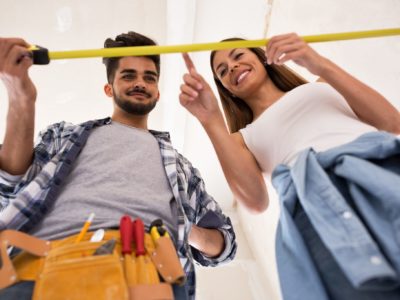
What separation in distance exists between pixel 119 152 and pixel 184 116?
1367 millimetres

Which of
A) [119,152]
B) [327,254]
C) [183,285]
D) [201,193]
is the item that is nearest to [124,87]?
[119,152]

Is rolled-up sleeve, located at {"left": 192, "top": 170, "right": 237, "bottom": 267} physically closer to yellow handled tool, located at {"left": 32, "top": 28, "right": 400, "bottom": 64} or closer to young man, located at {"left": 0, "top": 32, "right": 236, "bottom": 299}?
young man, located at {"left": 0, "top": 32, "right": 236, "bottom": 299}

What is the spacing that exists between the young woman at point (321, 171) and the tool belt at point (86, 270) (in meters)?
0.22

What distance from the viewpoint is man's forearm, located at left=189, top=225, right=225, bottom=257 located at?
913mm

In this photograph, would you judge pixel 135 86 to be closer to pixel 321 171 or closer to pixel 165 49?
pixel 165 49

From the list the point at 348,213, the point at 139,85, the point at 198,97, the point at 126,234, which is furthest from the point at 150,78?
the point at 348,213

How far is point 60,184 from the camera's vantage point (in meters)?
0.71

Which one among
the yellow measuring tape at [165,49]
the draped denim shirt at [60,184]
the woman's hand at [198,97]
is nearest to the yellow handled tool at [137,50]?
the yellow measuring tape at [165,49]

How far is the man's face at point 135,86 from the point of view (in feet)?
3.30

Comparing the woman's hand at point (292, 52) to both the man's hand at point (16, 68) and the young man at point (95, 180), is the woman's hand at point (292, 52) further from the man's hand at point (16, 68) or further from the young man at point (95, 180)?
the man's hand at point (16, 68)

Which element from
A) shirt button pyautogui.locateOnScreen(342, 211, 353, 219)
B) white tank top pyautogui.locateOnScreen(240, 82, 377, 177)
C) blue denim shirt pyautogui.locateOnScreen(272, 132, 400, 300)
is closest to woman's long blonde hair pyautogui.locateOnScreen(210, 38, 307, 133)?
white tank top pyautogui.locateOnScreen(240, 82, 377, 177)

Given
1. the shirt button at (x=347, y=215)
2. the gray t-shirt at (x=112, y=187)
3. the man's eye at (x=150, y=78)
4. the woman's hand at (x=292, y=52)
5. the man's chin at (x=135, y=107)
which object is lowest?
the shirt button at (x=347, y=215)

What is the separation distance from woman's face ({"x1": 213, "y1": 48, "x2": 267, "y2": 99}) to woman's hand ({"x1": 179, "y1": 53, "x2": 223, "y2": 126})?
0.23 meters

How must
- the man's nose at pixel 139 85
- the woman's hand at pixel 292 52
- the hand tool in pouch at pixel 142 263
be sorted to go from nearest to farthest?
1. the hand tool in pouch at pixel 142 263
2. the woman's hand at pixel 292 52
3. the man's nose at pixel 139 85
